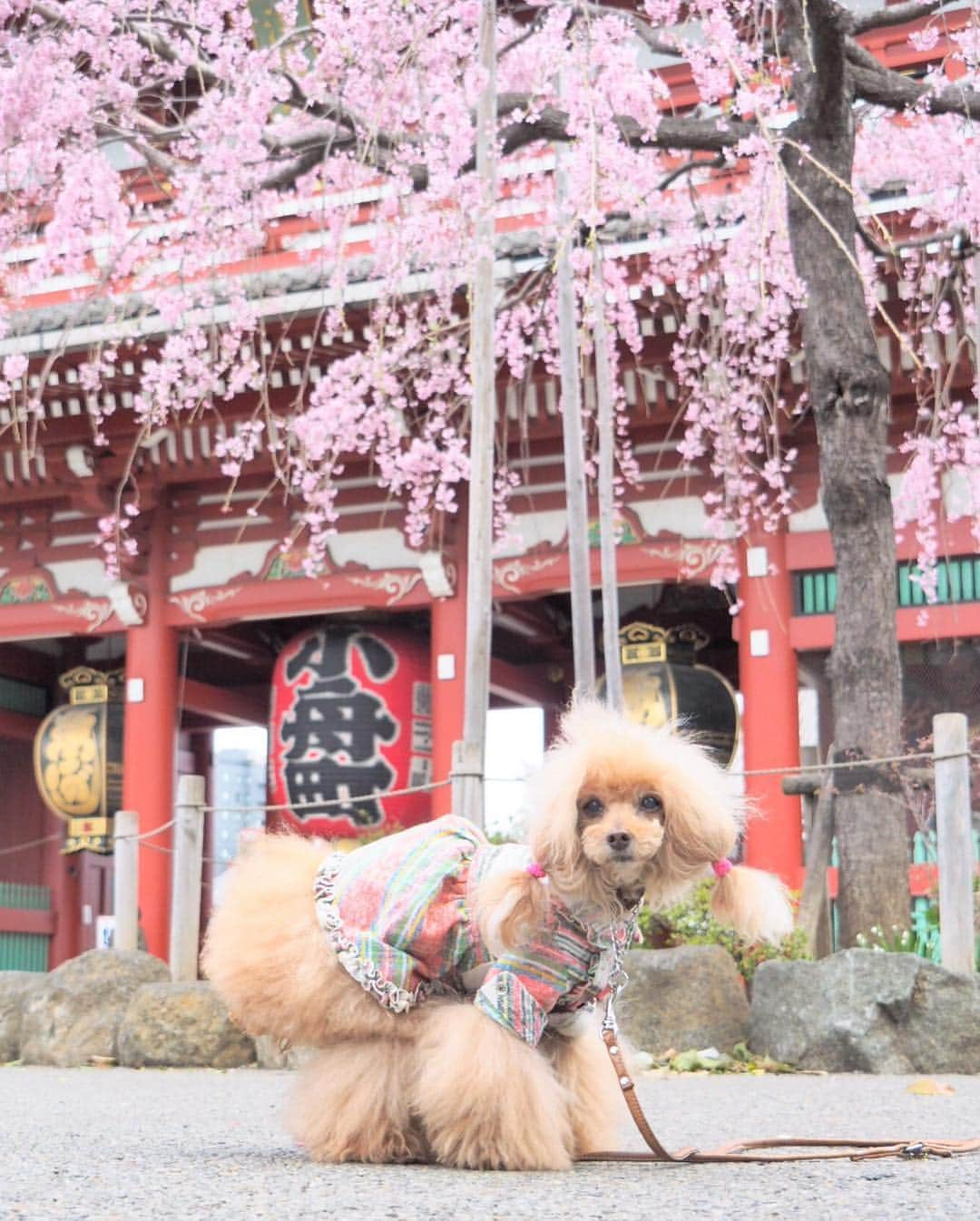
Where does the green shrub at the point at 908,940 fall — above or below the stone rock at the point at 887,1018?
above

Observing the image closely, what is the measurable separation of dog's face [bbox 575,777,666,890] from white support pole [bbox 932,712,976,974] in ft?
12.6

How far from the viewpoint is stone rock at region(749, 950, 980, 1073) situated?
635 centimetres

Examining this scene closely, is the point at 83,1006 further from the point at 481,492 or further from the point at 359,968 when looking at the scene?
the point at 359,968

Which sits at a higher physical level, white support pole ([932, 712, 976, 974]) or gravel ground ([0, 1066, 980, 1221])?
white support pole ([932, 712, 976, 974])

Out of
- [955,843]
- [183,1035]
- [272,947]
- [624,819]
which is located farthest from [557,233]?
[624,819]

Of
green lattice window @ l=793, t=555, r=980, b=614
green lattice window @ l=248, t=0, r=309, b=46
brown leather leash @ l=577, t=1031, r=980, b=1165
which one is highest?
green lattice window @ l=248, t=0, r=309, b=46

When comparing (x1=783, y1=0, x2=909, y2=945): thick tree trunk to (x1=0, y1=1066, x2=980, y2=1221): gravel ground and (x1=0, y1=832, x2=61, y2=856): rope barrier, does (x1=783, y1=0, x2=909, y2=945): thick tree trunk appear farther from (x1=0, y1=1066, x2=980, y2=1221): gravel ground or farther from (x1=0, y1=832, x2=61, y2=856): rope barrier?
(x1=0, y1=832, x2=61, y2=856): rope barrier

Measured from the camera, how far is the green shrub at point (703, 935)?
24.5ft

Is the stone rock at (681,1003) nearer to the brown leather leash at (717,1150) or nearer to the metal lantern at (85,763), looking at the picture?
the brown leather leash at (717,1150)

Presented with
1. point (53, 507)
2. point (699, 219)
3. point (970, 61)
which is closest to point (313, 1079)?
point (970, 61)

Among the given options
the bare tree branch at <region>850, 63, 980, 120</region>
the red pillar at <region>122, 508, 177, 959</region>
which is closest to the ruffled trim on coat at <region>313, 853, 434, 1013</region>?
the bare tree branch at <region>850, 63, 980, 120</region>

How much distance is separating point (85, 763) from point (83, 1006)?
5251mm

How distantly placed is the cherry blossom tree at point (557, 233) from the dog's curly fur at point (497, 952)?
369 cm

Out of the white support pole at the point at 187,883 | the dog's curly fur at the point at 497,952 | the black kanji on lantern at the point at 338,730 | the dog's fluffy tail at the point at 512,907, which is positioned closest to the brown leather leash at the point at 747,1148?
Answer: the dog's curly fur at the point at 497,952
